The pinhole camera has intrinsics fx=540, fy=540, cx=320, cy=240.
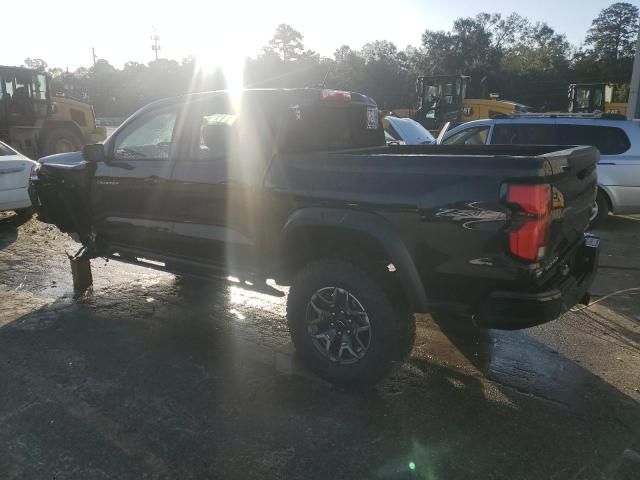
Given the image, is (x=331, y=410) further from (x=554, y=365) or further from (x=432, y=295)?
(x=554, y=365)

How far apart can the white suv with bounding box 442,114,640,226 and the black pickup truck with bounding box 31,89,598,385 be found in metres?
4.33

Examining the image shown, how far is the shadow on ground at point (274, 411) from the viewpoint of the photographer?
279 cm

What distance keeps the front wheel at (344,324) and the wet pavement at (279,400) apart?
185 millimetres

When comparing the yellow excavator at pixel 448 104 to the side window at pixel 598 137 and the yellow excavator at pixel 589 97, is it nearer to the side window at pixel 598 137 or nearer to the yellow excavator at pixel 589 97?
the yellow excavator at pixel 589 97

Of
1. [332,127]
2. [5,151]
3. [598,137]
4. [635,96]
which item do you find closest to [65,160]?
[332,127]

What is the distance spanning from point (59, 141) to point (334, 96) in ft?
42.4

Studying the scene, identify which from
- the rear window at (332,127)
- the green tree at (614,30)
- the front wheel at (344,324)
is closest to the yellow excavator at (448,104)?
the rear window at (332,127)

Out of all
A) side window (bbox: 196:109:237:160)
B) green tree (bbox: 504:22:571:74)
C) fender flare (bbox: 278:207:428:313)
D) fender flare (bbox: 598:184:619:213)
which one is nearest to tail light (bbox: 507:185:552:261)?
fender flare (bbox: 278:207:428:313)

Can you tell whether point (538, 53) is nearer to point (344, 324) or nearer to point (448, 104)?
point (448, 104)

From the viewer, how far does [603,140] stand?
26.8ft

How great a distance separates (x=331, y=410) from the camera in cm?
333

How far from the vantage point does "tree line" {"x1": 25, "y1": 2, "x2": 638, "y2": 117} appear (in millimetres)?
49859

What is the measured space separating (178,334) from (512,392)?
2628mm

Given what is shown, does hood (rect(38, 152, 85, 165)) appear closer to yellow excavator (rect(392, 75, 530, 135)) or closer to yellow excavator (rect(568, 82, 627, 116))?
yellow excavator (rect(392, 75, 530, 135))
